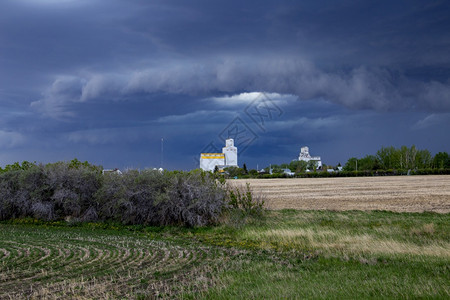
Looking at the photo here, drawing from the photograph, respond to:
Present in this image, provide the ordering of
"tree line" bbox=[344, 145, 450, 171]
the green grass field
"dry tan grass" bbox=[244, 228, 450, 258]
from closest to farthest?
1. the green grass field
2. "dry tan grass" bbox=[244, 228, 450, 258]
3. "tree line" bbox=[344, 145, 450, 171]

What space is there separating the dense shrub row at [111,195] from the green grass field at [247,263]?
2705 millimetres

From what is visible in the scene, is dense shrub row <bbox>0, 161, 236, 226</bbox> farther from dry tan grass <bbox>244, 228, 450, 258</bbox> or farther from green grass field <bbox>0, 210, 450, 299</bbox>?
dry tan grass <bbox>244, 228, 450, 258</bbox>

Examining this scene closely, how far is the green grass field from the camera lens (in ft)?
31.4

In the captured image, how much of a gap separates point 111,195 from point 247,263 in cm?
1577

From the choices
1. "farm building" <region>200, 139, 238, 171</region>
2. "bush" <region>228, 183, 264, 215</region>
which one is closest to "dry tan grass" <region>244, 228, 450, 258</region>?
"bush" <region>228, 183, 264, 215</region>

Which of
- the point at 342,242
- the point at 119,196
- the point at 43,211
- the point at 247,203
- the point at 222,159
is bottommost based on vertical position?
the point at 342,242

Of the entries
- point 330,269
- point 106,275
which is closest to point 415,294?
point 330,269

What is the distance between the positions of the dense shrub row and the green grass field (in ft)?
8.88

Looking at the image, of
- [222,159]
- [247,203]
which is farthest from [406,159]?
[247,203]

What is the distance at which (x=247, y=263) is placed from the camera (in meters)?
12.8

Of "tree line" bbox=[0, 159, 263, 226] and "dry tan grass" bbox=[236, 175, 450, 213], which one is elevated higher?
"tree line" bbox=[0, 159, 263, 226]

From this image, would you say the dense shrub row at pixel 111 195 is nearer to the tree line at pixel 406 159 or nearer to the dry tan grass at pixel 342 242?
the dry tan grass at pixel 342 242

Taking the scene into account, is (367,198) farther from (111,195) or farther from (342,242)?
(342,242)

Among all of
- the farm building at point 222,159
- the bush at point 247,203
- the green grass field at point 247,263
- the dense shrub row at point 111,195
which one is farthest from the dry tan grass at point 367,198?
the farm building at point 222,159
